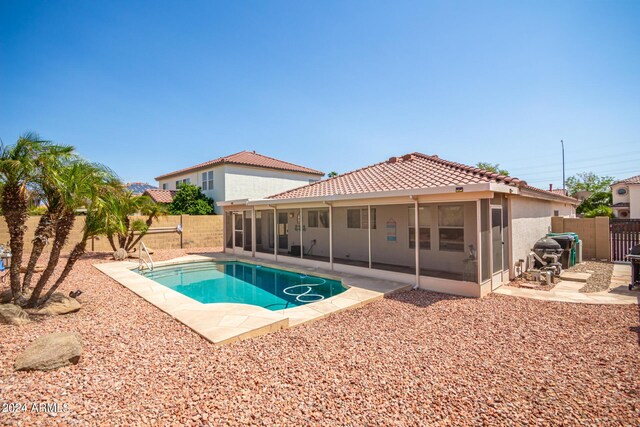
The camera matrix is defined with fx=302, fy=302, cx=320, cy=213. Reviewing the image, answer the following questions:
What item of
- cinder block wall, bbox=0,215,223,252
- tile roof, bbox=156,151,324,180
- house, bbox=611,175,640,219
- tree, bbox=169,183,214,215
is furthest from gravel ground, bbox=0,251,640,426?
house, bbox=611,175,640,219

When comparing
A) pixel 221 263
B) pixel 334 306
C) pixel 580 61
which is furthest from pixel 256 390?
pixel 580 61

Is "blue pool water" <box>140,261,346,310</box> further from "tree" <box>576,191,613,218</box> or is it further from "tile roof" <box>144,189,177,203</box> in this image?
"tree" <box>576,191,613,218</box>

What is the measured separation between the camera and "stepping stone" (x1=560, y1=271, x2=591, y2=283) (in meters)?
9.29

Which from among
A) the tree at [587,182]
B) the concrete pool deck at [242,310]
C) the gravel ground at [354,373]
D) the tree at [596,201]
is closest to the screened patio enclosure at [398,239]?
the concrete pool deck at [242,310]

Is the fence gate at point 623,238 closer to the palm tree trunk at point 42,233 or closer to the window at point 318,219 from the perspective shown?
the window at point 318,219

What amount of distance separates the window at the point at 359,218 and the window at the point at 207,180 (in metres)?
15.7

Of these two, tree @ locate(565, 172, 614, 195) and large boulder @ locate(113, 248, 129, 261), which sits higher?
tree @ locate(565, 172, 614, 195)

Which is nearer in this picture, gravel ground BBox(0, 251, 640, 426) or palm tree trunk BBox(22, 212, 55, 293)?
gravel ground BBox(0, 251, 640, 426)

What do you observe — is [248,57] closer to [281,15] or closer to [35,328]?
[281,15]

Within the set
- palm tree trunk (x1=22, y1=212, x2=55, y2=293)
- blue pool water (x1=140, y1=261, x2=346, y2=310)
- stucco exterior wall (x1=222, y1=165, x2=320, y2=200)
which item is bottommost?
blue pool water (x1=140, y1=261, x2=346, y2=310)

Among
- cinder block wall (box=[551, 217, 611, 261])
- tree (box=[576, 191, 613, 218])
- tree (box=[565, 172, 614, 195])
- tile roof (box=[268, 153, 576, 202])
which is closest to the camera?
tile roof (box=[268, 153, 576, 202])

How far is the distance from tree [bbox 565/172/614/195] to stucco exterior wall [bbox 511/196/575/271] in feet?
173

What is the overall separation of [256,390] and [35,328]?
4648mm

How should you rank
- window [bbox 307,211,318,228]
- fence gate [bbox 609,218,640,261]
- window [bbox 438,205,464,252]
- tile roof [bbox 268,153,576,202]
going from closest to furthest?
tile roof [bbox 268,153,576,202], window [bbox 438,205,464,252], fence gate [bbox 609,218,640,261], window [bbox 307,211,318,228]
